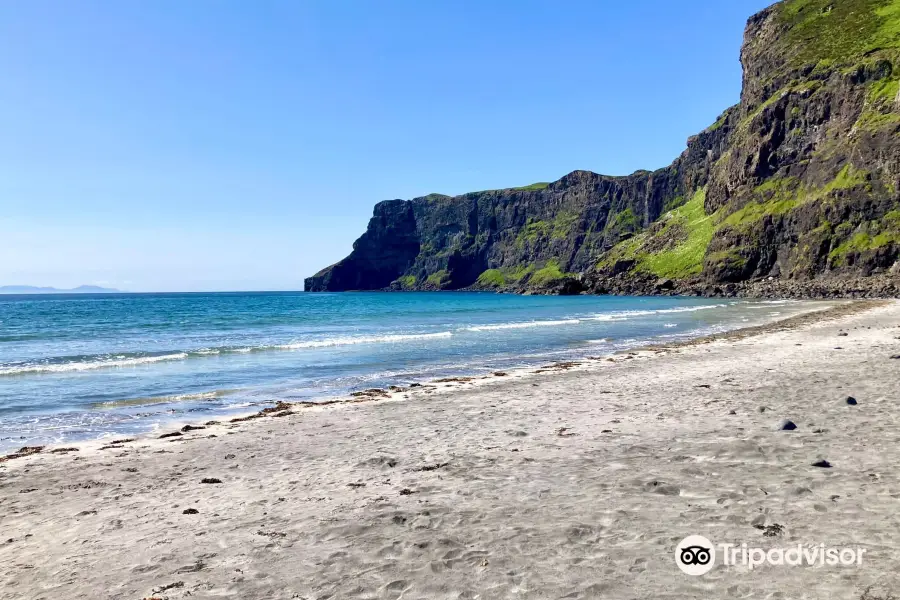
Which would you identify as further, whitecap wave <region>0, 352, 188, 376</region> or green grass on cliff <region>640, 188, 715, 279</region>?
green grass on cliff <region>640, 188, 715, 279</region>

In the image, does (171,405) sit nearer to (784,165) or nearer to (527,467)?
(527,467)

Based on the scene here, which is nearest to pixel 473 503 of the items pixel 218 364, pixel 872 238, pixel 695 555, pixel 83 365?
pixel 695 555

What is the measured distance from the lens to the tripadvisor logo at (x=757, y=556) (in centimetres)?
657

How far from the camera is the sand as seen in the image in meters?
6.68

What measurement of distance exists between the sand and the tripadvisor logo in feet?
0.43

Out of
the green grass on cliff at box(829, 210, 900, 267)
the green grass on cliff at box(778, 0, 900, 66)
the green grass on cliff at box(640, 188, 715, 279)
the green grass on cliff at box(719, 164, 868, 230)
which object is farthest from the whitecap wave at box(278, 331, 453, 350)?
the green grass on cliff at box(778, 0, 900, 66)

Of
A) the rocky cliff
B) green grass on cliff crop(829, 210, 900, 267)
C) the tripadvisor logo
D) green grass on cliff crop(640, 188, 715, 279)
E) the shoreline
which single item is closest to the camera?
the tripadvisor logo

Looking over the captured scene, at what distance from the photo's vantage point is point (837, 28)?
16900cm

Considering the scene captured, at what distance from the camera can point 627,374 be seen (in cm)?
2486

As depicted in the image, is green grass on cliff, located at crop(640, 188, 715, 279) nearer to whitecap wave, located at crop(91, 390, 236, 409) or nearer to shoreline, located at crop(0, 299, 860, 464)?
shoreline, located at crop(0, 299, 860, 464)

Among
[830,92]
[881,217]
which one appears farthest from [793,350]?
[830,92]

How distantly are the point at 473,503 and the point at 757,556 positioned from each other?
13.8 ft

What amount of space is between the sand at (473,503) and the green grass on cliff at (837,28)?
17864cm

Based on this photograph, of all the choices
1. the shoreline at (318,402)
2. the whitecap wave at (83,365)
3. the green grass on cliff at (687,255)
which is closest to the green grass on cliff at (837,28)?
the green grass on cliff at (687,255)
